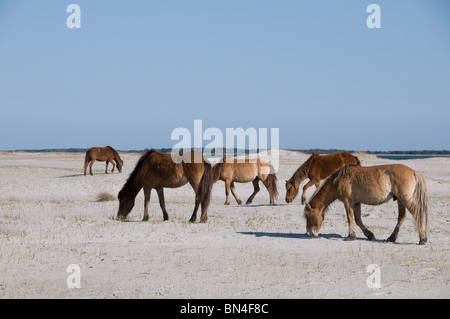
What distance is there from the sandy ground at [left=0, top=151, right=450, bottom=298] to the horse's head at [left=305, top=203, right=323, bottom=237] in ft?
0.70

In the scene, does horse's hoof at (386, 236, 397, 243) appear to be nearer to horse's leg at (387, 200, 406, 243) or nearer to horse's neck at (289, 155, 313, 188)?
horse's leg at (387, 200, 406, 243)

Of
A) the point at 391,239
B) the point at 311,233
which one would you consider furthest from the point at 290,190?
the point at 391,239

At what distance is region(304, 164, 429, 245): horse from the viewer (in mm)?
10734

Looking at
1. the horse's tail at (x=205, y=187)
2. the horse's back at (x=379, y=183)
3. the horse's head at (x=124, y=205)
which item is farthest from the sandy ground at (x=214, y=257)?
the horse's back at (x=379, y=183)

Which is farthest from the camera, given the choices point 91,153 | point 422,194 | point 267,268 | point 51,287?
point 91,153

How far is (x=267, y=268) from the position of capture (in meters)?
9.04

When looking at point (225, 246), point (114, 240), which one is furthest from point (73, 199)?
point (225, 246)

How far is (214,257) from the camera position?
985 centimetres

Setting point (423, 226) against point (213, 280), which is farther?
point (423, 226)

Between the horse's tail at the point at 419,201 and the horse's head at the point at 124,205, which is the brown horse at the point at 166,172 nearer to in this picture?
the horse's head at the point at 124,205

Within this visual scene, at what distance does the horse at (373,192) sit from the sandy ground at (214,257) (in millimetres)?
438

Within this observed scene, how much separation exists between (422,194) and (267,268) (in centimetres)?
347

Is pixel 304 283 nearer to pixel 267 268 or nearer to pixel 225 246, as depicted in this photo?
pixel 267 268
